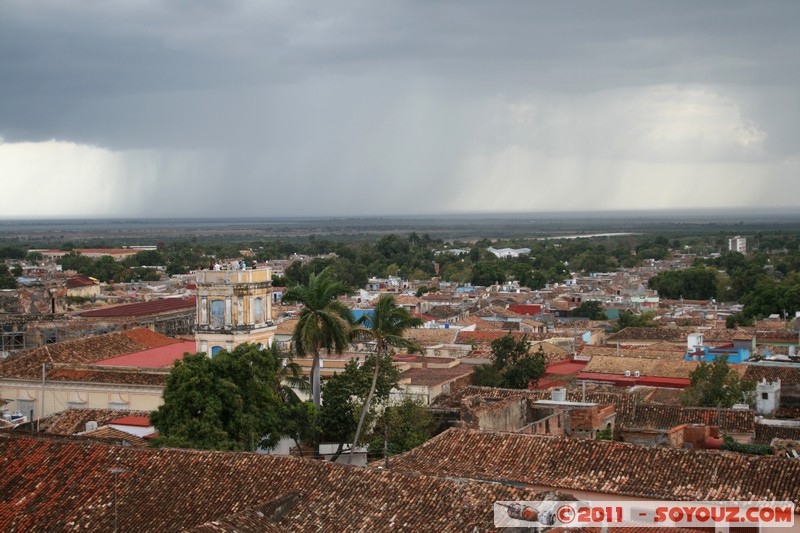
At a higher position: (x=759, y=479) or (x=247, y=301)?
(x=247, y=301)

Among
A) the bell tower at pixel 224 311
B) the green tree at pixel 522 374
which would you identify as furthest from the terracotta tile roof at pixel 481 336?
the bell tower at pixel 224 311

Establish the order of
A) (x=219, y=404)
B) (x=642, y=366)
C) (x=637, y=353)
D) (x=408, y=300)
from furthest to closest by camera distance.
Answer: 1. (x=408, y=300)
2. (x=637, y=353)
3. (x=642, y=366)
4. (x=219, y=404)

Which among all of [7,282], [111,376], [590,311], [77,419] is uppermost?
[111,376]

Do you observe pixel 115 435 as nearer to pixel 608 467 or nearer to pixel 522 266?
pixel 608 467

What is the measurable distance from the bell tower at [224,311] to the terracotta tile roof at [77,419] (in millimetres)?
2859

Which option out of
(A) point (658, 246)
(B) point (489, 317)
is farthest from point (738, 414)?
(A) point (658, 246)

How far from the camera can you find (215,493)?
1509 cm

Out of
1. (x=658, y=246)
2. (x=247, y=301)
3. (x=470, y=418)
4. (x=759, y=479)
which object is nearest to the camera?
(x=759, y=479)

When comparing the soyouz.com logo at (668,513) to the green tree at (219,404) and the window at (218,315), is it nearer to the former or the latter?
the green tree at (219,404)

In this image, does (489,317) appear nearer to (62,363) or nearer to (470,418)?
(62,363)

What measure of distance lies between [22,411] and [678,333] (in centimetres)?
3189

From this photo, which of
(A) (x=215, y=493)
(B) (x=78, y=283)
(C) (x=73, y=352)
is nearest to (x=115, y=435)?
(A) (x=215, y=493)

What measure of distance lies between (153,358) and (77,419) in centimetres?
587

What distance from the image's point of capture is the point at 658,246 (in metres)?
156
